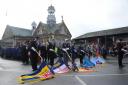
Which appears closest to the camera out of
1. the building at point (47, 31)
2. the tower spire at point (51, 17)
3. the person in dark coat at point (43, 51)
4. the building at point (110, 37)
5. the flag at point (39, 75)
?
Result: the flag at point (39, 75)

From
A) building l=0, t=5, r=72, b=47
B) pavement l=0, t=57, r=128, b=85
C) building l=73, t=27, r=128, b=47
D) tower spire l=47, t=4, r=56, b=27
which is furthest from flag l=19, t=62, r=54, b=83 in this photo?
tower spire l=47, t=4, r=56, b=27

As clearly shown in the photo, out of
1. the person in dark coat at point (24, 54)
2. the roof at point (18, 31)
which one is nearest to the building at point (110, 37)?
the person in dark coat at point (24, 54)

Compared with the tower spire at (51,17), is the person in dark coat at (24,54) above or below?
below

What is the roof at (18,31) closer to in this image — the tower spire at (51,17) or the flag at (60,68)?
the tower spire at (51,17)

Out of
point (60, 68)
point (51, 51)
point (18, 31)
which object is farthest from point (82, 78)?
point (18, 31)

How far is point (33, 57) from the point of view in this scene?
1427 cm

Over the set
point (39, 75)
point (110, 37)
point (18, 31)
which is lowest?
point (39, 75)

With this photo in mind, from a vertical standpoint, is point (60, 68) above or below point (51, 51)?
below

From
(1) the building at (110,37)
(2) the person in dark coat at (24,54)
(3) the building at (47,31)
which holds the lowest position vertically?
(2) the person in dark coat at (24,54)

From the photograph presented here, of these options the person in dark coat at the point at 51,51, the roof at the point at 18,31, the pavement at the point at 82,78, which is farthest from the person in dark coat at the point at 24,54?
the roof at the point at 18,31

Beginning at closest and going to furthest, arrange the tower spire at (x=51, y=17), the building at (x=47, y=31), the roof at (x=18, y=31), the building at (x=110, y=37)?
1. the building at (x=110, y=37)
2. the building at (x=47, y=31)
3. the tower spire at (x=51, y=17)
4. the roof at (x=18, y=31)

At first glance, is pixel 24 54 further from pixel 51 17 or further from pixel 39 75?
pixel 51 17

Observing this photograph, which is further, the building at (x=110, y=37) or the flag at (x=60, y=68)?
the building at (x=110, y=37)

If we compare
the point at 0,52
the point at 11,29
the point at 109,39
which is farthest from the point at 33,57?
the point at 11,29
